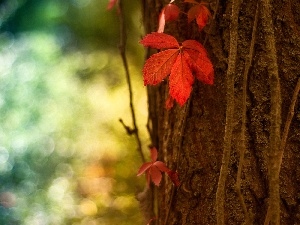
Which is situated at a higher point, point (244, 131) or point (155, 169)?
point (244, 131)

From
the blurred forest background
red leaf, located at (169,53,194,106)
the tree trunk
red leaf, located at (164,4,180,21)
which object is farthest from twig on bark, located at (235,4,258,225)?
the blurred forest background

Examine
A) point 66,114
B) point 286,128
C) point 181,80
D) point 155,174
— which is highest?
point 181,80

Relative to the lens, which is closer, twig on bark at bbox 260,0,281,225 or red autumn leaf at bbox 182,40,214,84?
twig on bark at bbox 260,0,281,225

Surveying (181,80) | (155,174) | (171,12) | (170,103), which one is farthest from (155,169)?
(171,12)

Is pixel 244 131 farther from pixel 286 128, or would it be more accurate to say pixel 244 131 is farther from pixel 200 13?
pixel 200 13

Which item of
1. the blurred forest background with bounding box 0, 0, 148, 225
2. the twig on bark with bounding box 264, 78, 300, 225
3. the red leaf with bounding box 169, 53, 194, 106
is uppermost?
the red leaf with bounding box 169, 53, 194, 106

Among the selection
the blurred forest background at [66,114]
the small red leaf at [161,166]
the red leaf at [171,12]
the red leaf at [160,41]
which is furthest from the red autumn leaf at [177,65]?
the blurred forest background at [66,114]

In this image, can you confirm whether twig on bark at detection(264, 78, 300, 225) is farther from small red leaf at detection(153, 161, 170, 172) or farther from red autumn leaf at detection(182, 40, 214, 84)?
small red leaf at detection(153, 161, 170, 172)
